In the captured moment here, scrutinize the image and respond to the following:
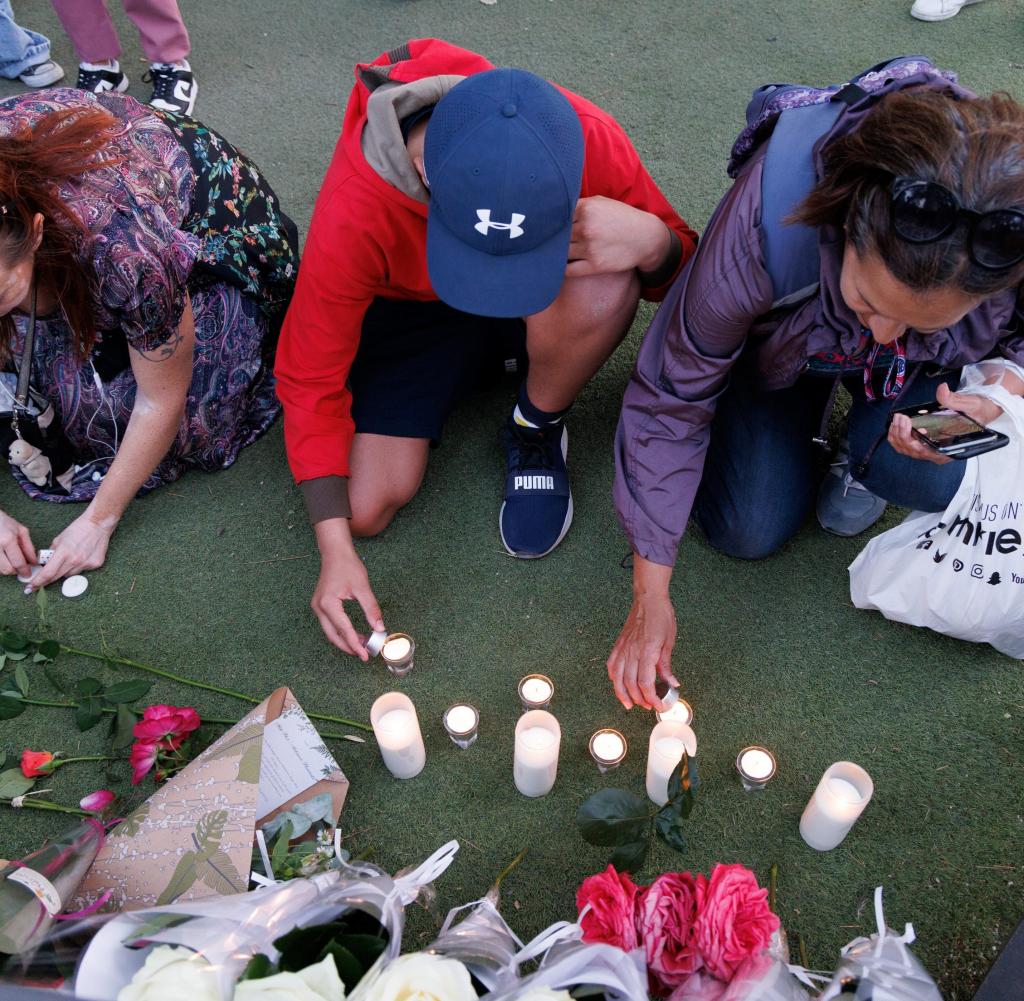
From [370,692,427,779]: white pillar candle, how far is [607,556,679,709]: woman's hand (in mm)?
344

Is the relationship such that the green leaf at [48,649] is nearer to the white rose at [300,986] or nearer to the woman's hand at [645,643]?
the woman's hand at [645,643]

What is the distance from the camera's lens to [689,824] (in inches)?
56.5

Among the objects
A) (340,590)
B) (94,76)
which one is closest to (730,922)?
(340,590)

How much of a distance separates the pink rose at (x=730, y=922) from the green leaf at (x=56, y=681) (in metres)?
1.24

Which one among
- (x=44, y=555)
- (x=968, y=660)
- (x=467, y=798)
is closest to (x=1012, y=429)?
(x=968, y=660)

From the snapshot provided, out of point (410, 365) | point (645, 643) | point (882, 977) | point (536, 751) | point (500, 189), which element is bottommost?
point (536, 751)

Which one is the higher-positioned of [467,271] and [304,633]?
[467,271]

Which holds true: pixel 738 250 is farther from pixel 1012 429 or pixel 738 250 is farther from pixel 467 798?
pixel 467 798

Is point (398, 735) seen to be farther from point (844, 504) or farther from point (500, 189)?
point (844, 504)

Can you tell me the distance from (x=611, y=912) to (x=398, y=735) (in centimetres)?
57

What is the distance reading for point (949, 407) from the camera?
1.32m

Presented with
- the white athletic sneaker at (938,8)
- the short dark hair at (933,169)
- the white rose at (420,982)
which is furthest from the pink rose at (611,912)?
the white athletic sneaker at (938,8)

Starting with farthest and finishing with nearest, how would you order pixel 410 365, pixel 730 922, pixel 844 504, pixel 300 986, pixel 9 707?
1. pixel 410 365
2. pixel 844 504
3. pixel 9 707
4. pixel 730 922
5. pixel 300 986

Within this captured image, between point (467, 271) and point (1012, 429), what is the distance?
0.87 metres
